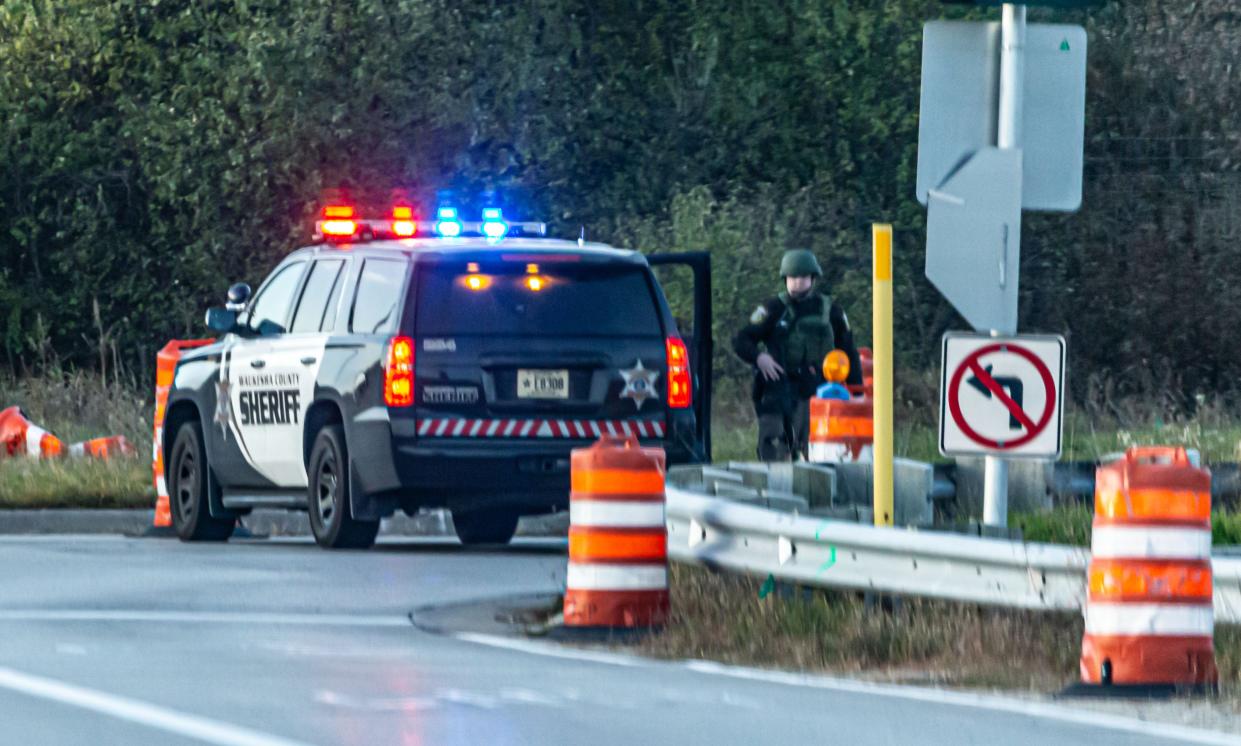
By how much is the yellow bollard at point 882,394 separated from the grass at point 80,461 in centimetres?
826

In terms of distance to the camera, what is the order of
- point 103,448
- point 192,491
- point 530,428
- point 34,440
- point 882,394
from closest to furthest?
point 882,394, point 530,428, point 192,491, point 103,448, point 34,440

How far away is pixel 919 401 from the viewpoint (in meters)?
26.3

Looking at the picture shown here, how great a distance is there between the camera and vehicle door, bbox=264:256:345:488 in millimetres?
15680

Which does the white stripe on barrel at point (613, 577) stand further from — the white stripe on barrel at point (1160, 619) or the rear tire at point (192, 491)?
the rear tire at point (192, 491)

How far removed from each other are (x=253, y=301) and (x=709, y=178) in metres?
13.1

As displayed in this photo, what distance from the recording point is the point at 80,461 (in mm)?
19594

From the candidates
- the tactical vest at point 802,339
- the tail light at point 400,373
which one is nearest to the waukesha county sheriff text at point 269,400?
the tail light at point 400,373

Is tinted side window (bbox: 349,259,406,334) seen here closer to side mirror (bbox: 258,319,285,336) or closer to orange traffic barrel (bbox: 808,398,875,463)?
side mirror (bbox: 258,319,285,336)

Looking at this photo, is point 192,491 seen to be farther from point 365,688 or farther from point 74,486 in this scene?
point 365,688

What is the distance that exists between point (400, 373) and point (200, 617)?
327 centimetres

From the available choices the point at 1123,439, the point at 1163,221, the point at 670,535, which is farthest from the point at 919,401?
the point at 670,535

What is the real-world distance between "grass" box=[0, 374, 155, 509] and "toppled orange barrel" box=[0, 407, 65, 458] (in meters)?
0.69

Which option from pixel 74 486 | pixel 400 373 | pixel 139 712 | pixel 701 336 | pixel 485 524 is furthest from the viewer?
pixel 74 486

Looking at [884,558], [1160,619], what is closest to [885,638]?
[884,558]
